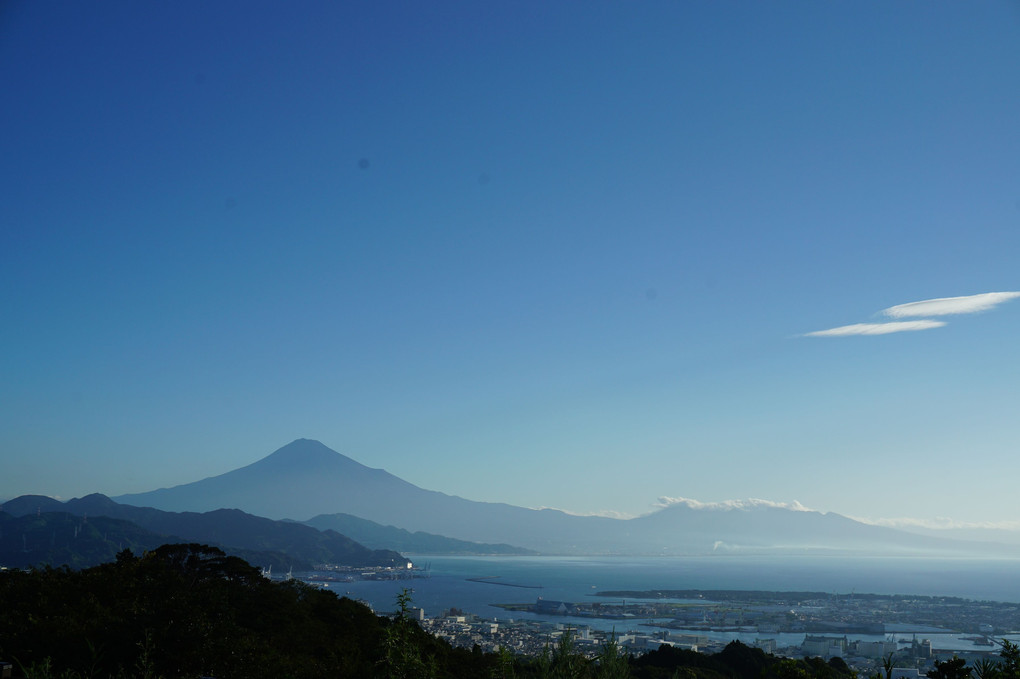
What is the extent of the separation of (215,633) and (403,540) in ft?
497

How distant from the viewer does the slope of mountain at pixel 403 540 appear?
14662 cm

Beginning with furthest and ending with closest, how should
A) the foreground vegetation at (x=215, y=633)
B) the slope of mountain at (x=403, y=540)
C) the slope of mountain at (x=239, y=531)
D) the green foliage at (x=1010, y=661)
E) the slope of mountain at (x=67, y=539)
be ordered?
the slope of mountain at (x=403, y=540) → the slope of mountain at (x=239, y=531) → the slope of mountain at (x=67, y=539) → the green foliage at (x=1010, y=661) → the foreground vegetation at (x=215, y=633)

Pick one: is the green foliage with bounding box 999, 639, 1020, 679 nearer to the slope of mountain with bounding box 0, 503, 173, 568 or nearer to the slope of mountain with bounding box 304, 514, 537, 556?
the slope of mountain with bounding box 0, 503, 173, 568

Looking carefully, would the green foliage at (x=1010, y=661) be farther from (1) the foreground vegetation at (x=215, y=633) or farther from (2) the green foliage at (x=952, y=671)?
(1) the foreground vegetation at (x=215, y=633)

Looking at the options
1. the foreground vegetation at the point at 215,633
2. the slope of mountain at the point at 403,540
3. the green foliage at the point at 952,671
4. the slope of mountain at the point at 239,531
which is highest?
the green foliage at the point at 952,671

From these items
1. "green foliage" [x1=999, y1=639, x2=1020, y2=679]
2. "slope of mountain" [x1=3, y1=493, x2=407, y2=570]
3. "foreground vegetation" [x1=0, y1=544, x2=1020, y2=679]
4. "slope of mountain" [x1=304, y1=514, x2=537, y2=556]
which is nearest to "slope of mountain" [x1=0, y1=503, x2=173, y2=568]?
"slope of mountain" [x1=3, y1=493, x2=407, y2=570]

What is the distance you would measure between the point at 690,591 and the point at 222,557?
65.4 metres

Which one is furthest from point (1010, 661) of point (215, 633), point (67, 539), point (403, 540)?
point (403, 540)

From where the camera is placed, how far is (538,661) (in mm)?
4750

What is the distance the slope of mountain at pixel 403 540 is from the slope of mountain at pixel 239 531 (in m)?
47.0

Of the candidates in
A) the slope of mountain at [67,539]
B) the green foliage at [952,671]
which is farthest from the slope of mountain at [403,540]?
the green foliage at [952,671]

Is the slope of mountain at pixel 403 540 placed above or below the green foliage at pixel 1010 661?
below

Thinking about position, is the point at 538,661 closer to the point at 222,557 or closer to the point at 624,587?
the point at 222,557

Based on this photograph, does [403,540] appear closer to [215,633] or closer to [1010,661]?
[215,633]
